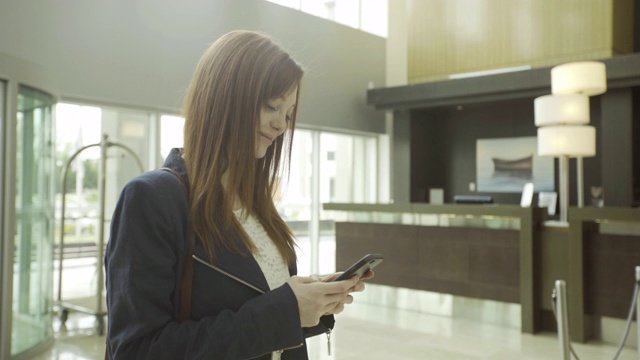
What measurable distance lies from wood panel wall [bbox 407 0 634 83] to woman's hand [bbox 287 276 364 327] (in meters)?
8.83

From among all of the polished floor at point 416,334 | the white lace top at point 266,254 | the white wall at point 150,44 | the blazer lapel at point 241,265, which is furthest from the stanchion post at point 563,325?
the white wall at point 150,44

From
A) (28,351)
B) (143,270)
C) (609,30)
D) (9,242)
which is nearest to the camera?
(143,270)

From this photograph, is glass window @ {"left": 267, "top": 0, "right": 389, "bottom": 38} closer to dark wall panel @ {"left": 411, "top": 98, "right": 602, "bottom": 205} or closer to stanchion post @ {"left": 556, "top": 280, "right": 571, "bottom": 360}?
dark wall panel @ {"left": 411, "top": 98, "right": 602, "bottom": 205}

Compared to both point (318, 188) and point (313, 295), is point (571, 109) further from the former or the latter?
point (313, 295)

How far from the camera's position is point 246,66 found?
116cm

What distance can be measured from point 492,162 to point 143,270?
10490 millimetres

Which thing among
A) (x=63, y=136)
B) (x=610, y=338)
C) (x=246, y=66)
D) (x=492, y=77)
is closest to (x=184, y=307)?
(x=246, y=66)

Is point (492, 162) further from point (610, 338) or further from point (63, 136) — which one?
point (63, 136)

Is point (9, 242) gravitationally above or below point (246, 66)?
below

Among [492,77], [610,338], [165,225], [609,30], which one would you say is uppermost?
[609,30]

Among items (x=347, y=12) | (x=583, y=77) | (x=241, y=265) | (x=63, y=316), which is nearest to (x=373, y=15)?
(x=347, y=12)

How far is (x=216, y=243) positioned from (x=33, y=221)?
4679 mm

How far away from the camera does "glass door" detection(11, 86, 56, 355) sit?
16.0ft

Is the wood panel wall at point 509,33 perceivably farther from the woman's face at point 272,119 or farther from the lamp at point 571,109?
the woman's face at point 272,119
